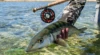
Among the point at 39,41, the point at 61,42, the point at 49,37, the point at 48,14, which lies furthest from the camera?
the point at 48,14

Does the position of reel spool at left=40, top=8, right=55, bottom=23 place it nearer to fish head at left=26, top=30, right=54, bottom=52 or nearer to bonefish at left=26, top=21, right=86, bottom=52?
bonefish at left=26, top=21, right=86, bottom=52

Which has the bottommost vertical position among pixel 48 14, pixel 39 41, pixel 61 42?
pixel 61 42

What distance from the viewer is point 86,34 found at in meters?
18.4

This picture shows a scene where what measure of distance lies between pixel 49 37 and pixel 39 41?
97 centimetres

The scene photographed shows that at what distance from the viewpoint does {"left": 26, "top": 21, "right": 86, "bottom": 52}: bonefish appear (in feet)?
42.0

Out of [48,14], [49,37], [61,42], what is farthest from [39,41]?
[48,14]

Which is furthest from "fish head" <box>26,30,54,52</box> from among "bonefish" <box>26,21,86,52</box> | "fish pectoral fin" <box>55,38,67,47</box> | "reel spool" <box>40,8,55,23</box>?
"reel spool" <box>40,8,55,23</box>

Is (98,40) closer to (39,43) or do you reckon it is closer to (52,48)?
(52,48)

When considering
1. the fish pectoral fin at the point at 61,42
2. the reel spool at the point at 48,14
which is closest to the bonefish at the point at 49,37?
the fish pectoral fin at the point at 61,42

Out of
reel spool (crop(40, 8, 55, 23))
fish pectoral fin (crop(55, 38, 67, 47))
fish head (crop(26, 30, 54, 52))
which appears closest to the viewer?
fish head (crop(26, 30, 54, 52))

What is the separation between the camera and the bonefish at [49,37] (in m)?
12.8

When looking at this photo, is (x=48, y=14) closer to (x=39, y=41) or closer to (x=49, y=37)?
(x=49, y=37)

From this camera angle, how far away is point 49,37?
13.7m

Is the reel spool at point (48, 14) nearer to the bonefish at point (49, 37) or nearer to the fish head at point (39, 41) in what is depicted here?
the bonefish at point (49, 37)
